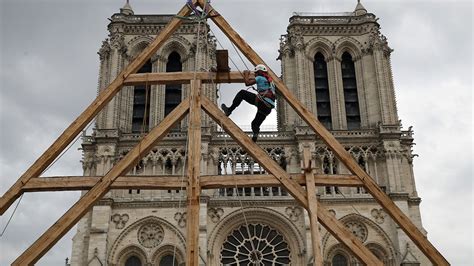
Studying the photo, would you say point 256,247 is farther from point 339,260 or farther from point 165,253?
point 165,253

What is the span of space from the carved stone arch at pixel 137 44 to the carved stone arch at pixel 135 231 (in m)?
11.8

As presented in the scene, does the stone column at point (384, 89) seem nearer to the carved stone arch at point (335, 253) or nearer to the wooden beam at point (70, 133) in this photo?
the carved stone arch at point (335, 253)

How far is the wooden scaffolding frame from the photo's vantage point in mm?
10758

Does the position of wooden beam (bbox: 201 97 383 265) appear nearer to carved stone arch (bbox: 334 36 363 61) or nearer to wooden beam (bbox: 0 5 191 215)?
wooden beam (bbox: 0 5 191 215)

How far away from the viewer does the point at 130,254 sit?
30.6 m


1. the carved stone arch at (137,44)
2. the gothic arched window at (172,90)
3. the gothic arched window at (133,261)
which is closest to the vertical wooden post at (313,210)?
the gothic arched window at (133,261)

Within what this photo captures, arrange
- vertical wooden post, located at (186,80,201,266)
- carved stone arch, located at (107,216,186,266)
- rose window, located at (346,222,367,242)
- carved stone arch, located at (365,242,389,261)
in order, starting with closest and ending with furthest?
vertical wooden post, located at (186,80,201,266)
carved stone arch, located at (107,216,186,266)
carved stone arch, located at (365,242,389,261)
rose window, located at (346,222,367,242)

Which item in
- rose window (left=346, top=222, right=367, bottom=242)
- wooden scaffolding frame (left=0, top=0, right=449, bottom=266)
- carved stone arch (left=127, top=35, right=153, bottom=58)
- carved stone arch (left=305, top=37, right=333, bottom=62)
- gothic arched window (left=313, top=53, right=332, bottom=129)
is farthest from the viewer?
carved stone arch (left=305, top=37, right=333, bottom=62)

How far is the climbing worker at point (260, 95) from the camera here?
456 inches

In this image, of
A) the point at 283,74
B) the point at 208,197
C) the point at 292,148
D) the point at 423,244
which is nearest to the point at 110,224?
the point at 208,197

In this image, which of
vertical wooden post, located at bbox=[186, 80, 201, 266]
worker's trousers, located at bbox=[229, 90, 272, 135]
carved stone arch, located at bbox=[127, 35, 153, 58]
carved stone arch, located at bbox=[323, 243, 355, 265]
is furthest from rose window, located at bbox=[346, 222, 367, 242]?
vertical wooden post, located at bbox=[186, 80, 201, 266]

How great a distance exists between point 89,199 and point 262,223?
21727 millimetres

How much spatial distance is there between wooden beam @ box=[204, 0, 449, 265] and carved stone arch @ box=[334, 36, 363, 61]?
26.0m

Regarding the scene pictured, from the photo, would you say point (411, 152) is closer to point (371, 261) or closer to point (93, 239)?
point (93, 239)
